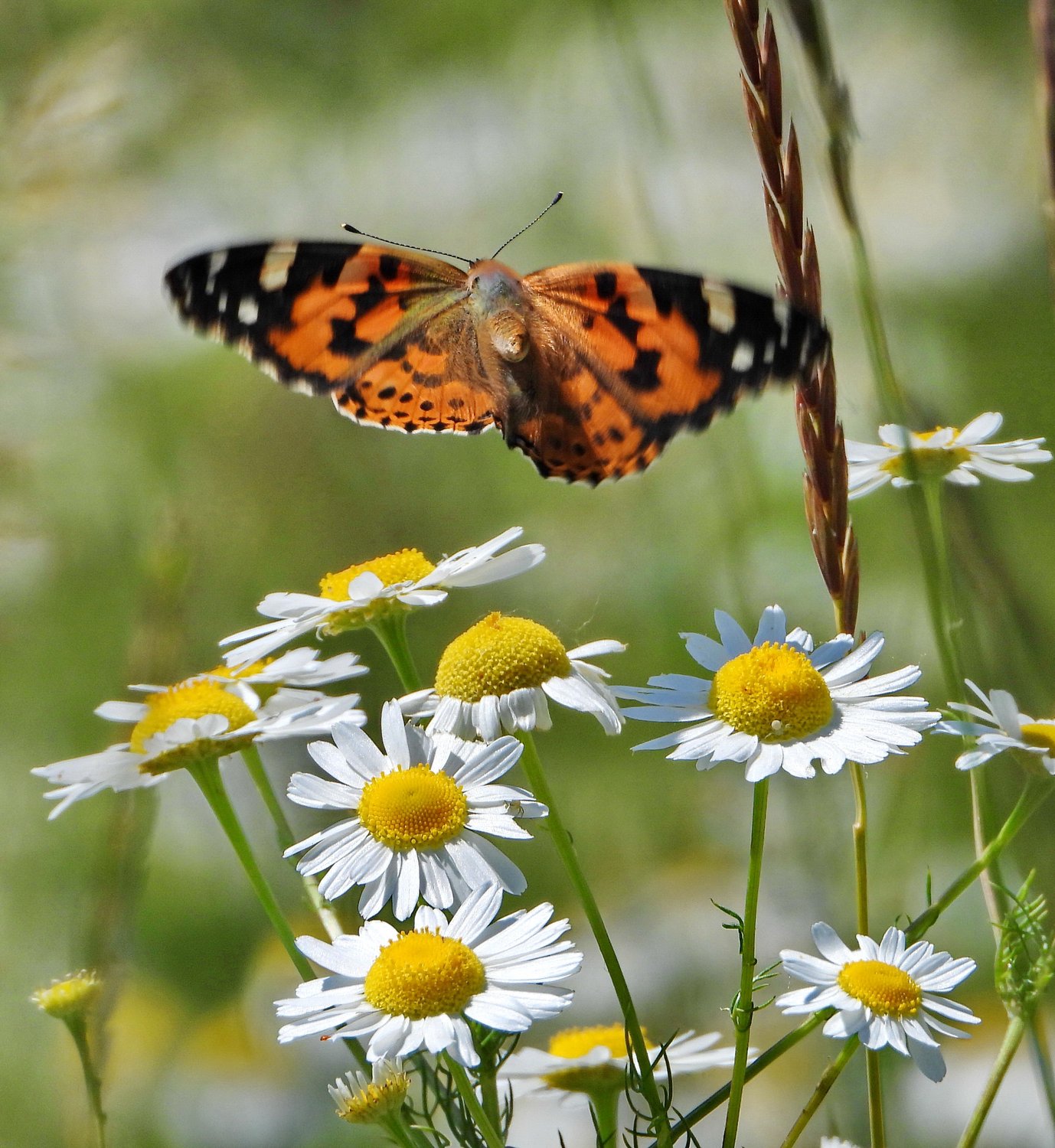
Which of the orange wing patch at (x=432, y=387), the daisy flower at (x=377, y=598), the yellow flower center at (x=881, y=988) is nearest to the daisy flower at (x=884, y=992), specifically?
the yellow flower center at (x=881, y=988)

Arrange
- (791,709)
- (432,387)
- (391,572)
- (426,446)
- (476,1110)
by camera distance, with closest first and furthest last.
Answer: (476,1110), (791,709), (391,572), (432,387), (426,446)

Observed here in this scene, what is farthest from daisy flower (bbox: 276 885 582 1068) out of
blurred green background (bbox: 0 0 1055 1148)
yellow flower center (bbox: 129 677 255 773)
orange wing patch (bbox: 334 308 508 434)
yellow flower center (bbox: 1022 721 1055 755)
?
blurred green background (bbox: 0 0 1055 1148)

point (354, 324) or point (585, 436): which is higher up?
point (354, 324)

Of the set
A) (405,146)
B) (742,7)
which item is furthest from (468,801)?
(405,146)

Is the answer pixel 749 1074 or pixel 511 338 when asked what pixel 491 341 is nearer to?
pixel 511 338

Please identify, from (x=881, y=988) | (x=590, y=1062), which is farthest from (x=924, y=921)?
(x=590, y=1062)

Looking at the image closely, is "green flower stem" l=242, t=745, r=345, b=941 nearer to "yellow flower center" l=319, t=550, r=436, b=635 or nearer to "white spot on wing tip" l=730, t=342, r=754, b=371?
"yellow flower center" l=319, t=550, r=436, b=635
